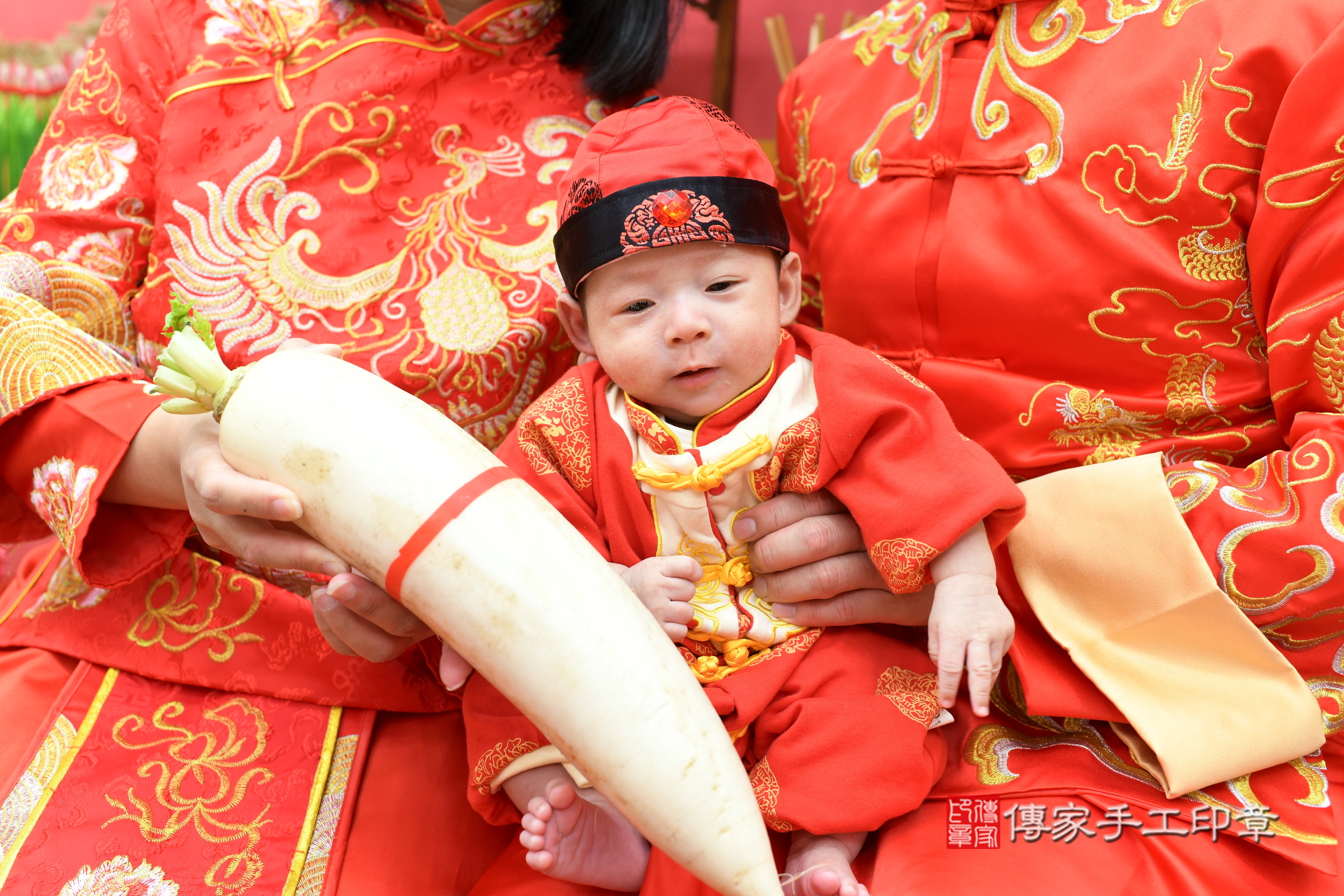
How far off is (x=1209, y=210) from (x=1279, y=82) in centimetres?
14

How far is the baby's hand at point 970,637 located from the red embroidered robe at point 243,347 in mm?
625

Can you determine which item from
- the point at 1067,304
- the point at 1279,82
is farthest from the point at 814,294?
the point at 1279,82

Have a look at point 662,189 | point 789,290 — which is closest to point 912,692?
point 789,290

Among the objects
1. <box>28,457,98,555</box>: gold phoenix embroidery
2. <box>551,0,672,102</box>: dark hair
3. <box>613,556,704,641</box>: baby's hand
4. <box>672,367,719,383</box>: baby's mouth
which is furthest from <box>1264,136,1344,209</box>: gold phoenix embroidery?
<box>28,457,98,555</box>: gold phoenix embroidery

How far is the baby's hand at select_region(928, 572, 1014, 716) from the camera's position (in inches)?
36.8

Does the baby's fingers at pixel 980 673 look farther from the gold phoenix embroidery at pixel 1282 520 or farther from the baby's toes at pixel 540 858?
the baby's toes at pixel 540 858

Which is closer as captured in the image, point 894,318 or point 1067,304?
point 1067,304

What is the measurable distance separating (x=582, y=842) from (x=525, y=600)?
1.05ft

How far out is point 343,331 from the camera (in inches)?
51.5

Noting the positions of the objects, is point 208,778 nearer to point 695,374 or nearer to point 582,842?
point 582,842

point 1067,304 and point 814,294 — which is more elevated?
A: point 1067,304

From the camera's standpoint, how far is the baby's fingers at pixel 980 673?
3.06 ft

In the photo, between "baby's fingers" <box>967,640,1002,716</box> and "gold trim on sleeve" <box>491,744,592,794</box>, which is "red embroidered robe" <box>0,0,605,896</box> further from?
"baby's fingers" <box>967,640,1002,716</box>

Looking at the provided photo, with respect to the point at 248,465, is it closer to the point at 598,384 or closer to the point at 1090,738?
the point at 598,384
